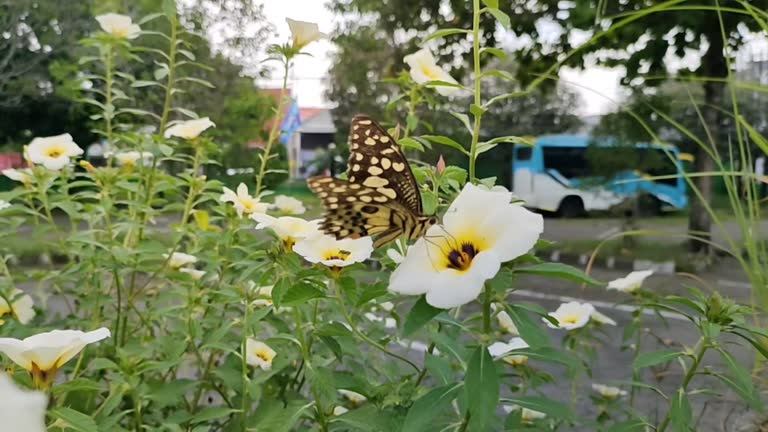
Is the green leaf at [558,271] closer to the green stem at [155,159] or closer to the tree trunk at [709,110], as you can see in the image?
the green stem at [155,159]

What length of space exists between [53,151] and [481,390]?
0.83m

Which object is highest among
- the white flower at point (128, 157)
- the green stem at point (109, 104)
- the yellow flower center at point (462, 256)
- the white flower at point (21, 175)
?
the green stem at point (109, 104)

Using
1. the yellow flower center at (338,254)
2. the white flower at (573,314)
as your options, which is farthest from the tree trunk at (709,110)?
the yellow flower center at (338,254)

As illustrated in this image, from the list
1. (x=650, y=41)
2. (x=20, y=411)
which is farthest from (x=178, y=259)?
(x=650, y=41)

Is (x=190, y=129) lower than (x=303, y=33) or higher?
lower

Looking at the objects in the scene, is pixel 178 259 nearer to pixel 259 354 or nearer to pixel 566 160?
pixel 259 354

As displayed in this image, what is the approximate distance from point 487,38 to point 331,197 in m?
4.78

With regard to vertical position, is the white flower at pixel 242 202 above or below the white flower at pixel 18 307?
above

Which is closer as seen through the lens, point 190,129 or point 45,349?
point 45,349

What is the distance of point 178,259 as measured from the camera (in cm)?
108

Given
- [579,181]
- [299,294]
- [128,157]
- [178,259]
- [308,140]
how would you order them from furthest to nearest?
[579,181], [308,140], [128,157], [178,259], [299,294]

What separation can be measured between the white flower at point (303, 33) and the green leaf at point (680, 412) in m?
0.66

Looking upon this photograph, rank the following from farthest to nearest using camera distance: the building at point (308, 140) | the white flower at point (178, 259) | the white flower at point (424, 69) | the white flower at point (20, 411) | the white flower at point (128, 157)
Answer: the building at point (308, 140)
the white flower at point (128, 157)
the white flower at point (178, 259)
the white flower at point (424, 69)
the white flower at point (20, 411)

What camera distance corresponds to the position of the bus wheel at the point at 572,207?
7.16m
